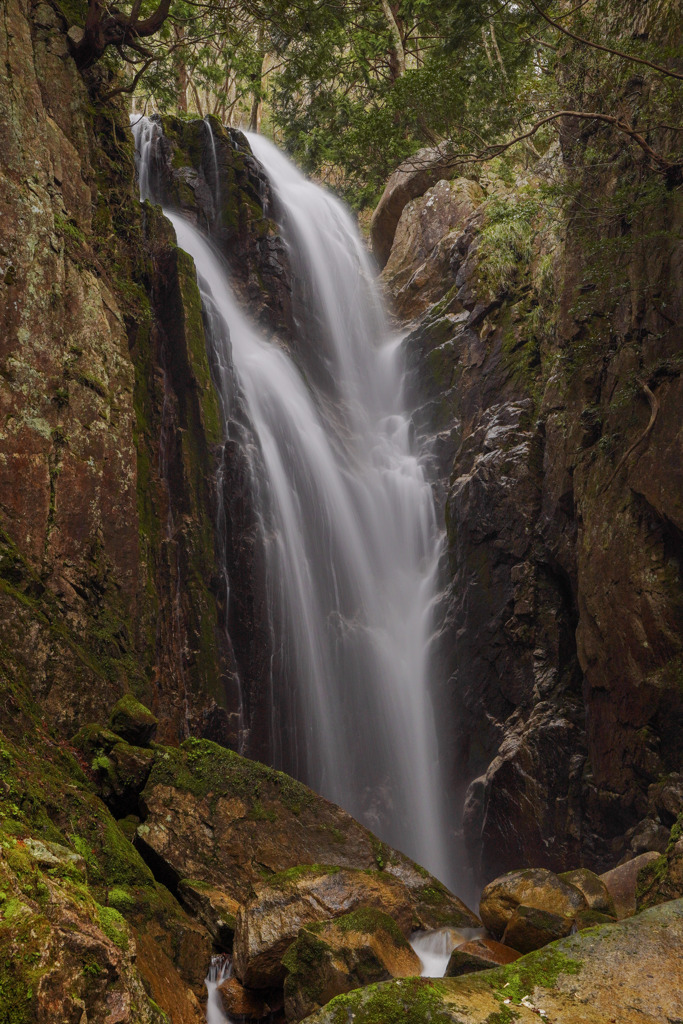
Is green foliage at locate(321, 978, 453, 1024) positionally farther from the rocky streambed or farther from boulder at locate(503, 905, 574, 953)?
boulder at locate(503, 905, 574, 953)

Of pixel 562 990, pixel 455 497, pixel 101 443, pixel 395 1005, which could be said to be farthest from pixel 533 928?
pixel 455 497

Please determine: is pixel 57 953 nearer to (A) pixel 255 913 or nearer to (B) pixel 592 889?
Result: (A) pixel 255 913

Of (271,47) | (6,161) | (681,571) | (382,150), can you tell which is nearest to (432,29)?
(382,150)

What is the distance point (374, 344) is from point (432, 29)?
31.4 feet

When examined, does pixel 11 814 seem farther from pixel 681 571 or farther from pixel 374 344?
pixel 374 344

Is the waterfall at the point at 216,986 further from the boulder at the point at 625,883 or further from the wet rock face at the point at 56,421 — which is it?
the boulder at the point at 625,883

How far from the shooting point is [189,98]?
1325 inches

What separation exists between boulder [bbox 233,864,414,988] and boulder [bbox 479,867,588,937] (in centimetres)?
100

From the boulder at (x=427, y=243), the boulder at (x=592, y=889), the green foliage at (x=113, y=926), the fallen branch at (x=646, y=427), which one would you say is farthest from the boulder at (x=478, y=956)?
the boulder at (x=427, y=243)

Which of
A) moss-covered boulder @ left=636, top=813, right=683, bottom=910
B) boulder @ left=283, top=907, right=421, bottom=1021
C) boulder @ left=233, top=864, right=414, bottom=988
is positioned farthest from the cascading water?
moss-covered boulder @ left=636, top=813, right=683, bottom=910

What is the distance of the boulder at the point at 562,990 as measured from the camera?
9.82 feet

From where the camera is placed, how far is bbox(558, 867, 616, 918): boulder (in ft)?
22.1

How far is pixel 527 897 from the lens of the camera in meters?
7.00

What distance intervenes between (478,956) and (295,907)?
5.18 feet
